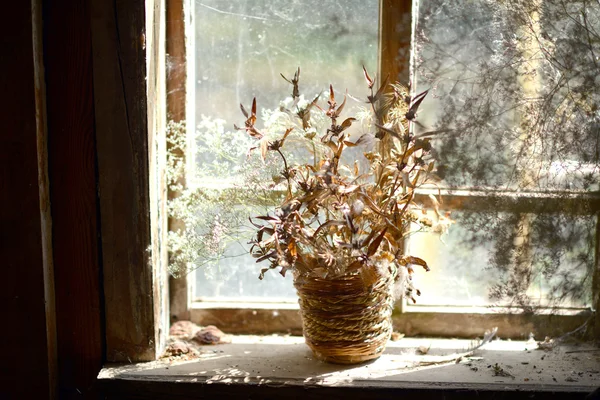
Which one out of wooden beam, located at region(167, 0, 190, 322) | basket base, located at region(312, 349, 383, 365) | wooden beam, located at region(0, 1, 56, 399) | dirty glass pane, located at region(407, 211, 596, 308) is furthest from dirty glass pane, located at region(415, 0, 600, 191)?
wooden beam, located at region(0, 1, 56, 399)

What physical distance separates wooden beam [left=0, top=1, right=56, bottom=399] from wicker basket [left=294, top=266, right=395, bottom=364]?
27.2 inches

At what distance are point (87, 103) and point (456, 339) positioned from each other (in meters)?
1.29

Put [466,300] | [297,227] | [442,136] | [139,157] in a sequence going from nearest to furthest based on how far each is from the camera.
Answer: [297,227] < [139,157] < [442,136] < [466,300]

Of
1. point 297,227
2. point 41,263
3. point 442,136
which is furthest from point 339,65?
point 41,263

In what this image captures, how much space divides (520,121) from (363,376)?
2.72 feet

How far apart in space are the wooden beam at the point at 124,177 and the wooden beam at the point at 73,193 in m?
0.03

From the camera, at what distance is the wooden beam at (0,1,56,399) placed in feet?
5.21

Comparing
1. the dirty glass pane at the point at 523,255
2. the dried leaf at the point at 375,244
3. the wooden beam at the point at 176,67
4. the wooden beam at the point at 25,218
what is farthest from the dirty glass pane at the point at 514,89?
the wooden beam at the point at 25,218

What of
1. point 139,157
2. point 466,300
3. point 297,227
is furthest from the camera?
point 466,300

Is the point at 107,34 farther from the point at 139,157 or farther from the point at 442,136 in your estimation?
the point at 442,136

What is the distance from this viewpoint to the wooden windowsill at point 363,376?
1.61 metres

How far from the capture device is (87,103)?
1.65m

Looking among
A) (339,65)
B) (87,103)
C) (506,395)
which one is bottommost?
(506,395)

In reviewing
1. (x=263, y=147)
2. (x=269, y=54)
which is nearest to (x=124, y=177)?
(x=263, y=147)
